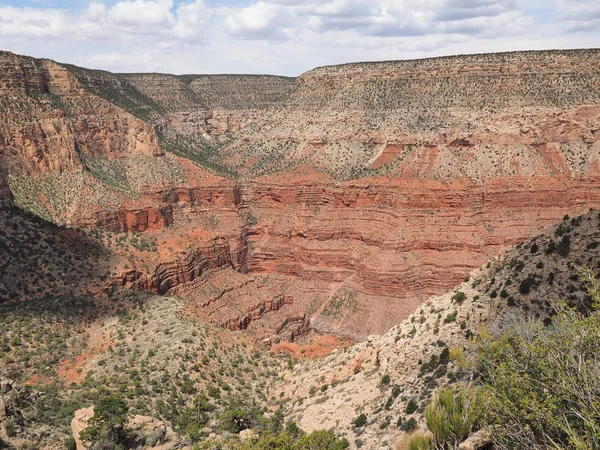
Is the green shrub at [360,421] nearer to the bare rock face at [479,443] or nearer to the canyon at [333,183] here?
the bare rock face at [479,443]

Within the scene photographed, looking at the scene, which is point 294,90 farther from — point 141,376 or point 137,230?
point 141,376

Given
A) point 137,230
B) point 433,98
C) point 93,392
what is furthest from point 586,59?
point 93,392

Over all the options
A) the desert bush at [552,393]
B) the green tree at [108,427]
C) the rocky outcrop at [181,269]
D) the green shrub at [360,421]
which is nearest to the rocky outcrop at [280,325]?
the rocky outcrop at [181,269]

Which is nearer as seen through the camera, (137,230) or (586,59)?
(137,230)

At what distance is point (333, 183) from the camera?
80312mm

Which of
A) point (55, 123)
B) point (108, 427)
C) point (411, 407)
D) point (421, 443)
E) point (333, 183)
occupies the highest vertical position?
point (55, 123)

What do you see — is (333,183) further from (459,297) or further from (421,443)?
(421,443)

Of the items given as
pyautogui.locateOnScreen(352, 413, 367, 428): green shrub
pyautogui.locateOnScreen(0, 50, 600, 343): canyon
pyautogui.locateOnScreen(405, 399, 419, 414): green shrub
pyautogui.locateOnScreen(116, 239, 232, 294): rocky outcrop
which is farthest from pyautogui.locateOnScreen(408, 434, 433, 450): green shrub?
pyautogui.locateOnScreen(116, 239, 232, 294): rocky outcrop

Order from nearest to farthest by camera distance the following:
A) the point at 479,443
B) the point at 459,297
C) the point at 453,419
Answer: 1. the point at 479,443
2. the point at 453,419
3. the point at 459,297

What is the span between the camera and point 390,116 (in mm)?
87312

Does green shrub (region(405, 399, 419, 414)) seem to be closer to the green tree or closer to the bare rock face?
the bare rock face

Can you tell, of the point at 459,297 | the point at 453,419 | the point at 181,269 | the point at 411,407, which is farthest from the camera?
the point at 181,269

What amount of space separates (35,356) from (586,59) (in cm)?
7920

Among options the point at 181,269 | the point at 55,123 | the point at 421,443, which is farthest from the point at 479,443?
the point at 55,123
